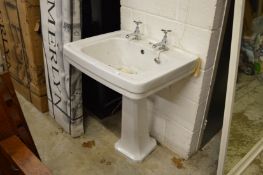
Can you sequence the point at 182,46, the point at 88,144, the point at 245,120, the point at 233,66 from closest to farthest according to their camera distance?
the point at 233,66 → the point at 182,46 → the point at 245,120 → the point at 88,144

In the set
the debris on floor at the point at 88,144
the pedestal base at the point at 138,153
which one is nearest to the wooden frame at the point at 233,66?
the pedestal base at the point at 138,153

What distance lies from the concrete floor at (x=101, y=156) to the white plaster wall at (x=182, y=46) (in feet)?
0.32

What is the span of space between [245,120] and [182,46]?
0.66 m

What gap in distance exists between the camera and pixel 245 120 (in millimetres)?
1638

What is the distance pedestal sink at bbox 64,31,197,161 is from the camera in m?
1.14

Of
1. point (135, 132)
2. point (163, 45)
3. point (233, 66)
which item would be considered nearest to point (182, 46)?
point (163, 45)

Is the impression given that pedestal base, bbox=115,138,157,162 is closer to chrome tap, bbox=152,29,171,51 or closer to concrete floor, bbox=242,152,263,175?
concrete floor, bbox=242,152,263,175

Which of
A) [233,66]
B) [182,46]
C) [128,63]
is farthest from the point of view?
[128,63]

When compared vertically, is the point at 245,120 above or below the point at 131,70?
below

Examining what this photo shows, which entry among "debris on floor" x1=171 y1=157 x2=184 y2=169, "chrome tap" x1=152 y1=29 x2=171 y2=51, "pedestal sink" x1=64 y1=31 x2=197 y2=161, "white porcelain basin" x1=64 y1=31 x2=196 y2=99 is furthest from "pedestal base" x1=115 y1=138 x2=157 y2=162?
"chrome tap" x1=152 y1=29 x2=171 y2=51

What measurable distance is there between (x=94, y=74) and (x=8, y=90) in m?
0.42

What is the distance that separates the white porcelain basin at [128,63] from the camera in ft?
3.68

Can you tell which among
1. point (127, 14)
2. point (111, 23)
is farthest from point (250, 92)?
point (111, 23)

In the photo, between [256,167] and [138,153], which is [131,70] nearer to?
[138,153]
